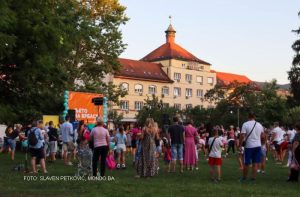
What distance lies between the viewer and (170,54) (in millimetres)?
109375

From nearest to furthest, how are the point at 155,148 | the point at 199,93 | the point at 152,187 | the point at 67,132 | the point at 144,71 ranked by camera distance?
the point at 152,187, the point at 155,148, the point at 67,132, the point at 144,71, the point at 199,93

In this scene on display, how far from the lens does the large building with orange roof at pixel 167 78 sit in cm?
9938

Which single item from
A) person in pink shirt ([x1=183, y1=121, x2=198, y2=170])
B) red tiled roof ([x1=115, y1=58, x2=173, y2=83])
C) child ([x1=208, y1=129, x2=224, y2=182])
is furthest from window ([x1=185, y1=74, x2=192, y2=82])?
child ([x1=208, y1=129, x2=224, y2=182])

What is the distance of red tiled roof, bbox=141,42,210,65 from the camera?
109m

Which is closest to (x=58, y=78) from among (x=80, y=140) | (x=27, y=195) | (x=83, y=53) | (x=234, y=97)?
(x=80, y=140)

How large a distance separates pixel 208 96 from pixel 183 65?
111ft

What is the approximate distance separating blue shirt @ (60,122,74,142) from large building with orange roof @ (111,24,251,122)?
245 ft

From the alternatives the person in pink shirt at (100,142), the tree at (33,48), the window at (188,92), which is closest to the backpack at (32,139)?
the tree at (33,48)

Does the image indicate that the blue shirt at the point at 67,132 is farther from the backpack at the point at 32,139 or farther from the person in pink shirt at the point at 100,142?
the person in pink shirt at the point at 100,142

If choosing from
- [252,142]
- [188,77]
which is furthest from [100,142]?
[188,77]

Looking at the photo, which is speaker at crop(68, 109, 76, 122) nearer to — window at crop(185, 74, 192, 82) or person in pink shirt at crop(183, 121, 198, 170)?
person in pink shirt at crop(183, 121, 198, 170)

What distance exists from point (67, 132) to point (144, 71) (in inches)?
3246

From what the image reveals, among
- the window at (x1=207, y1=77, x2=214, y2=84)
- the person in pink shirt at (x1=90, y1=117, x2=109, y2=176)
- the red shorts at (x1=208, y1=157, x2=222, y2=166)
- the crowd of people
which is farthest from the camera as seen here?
the window at (x1=207, y1=77, x2=214, y2=84)

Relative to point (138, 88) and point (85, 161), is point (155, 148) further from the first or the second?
point (138, 88)
